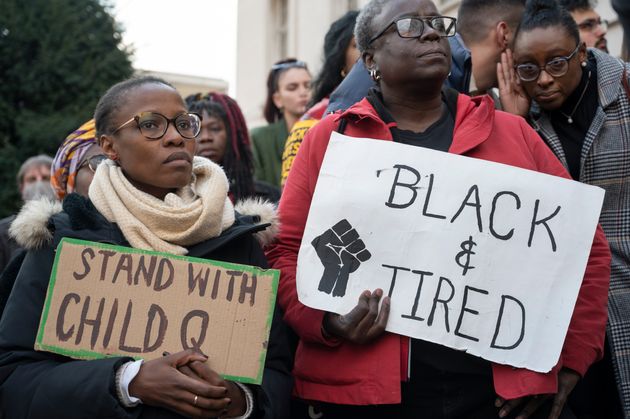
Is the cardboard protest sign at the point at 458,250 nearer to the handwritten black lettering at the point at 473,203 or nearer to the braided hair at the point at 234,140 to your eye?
the handwritten black lettering at the point at 473,203

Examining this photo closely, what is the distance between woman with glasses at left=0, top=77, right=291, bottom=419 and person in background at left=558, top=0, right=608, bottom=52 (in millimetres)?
3424

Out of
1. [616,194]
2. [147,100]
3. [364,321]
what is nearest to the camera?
[364,321]

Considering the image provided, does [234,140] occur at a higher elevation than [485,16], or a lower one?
lower

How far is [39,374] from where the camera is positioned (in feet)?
8.96

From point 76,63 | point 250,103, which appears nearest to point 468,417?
point 76,63

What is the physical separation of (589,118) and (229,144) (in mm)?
2422

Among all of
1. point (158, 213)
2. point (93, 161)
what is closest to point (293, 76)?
point (93, 161)

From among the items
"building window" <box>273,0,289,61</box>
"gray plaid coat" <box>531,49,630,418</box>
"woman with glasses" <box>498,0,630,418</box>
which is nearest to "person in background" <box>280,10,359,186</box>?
"woman with glasses" <box>498,0,630,418</box>

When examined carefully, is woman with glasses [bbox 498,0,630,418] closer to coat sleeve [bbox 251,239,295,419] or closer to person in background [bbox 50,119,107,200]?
coat sleeve [bbox 251,239,295,419]

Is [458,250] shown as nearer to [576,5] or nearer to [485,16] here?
[485,16]

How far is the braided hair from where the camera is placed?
5414 millimetres

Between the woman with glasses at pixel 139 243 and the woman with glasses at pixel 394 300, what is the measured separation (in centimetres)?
15

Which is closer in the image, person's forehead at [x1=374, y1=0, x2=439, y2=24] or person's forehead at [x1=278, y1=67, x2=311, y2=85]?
person's forehead at [x1=374, y1=0, x2=439, y2=24]

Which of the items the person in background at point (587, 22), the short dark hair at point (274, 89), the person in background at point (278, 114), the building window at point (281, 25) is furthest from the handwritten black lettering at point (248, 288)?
the building window at point (281, 25)
